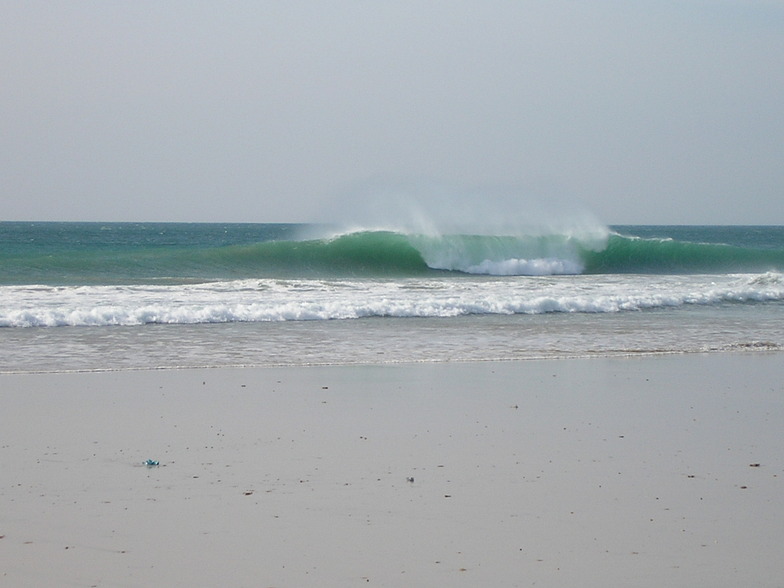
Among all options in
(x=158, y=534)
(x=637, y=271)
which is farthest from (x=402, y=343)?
(x=637, y=271)

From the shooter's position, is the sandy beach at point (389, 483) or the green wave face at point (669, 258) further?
the green wave face at point (669, 258)

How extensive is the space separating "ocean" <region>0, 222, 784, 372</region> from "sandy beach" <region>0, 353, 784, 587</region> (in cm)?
219

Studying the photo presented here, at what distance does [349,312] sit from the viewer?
13.6 m

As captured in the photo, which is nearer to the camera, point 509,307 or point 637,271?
point 509,307

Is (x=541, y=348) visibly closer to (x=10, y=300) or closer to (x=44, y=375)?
(x=44, y=375)

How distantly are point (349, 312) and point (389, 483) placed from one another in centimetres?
898

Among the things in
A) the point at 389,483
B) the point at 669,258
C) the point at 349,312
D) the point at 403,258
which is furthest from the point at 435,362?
the point at 669,258

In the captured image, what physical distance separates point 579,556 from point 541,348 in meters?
6.61

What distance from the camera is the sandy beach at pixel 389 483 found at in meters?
3.57

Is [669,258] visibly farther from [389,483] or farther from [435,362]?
[389,483]

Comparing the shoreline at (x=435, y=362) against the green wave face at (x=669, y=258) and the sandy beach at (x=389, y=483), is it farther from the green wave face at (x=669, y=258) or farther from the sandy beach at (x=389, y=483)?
the green wave face at (x=669, y=258)

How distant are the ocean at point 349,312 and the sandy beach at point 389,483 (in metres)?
2.19

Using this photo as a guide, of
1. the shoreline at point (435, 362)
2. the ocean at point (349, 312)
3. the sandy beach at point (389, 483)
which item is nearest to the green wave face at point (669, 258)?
the ocean at point (349, 312)

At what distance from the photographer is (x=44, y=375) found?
8078mm
